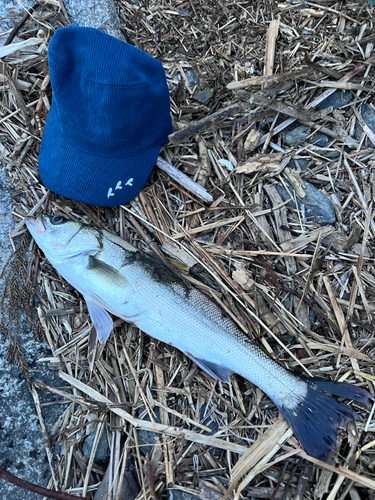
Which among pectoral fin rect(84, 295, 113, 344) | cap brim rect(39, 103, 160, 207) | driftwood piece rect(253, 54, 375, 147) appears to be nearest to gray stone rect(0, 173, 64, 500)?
pectoral fin rect(84, 295, 113, 344)

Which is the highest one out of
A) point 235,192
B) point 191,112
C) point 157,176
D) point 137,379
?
point 191,112

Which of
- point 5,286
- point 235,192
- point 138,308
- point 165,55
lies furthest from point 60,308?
Answer: point 165,55

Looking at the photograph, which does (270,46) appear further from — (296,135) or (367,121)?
(367,121)

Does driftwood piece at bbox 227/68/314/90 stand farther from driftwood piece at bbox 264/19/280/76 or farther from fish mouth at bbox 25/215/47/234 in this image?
fish mouth at bbox 25/215/47/234

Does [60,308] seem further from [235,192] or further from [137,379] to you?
[235,192]

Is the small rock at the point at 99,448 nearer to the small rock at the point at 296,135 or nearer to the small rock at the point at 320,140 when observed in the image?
the small rock at the point at 296,135

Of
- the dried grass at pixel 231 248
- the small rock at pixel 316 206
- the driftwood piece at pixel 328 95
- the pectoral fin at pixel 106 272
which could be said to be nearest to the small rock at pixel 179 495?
the dried grass at pixel 231 248
